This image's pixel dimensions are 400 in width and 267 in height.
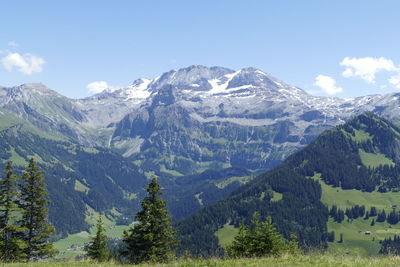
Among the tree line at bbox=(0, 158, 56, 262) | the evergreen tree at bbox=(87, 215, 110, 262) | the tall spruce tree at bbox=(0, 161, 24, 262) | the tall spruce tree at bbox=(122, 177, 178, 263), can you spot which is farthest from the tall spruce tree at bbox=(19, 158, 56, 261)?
the tall spruce tree at bbox=(122, 177, 178, 263)

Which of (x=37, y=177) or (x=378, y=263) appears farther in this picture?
(x=37, y=177)

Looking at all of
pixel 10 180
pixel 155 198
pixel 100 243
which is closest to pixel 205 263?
pixel 155 198

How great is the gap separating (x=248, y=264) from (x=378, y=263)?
5208mm

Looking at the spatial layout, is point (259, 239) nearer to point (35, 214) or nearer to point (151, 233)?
point (151, 233)

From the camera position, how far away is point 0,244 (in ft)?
145

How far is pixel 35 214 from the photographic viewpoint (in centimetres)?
4844

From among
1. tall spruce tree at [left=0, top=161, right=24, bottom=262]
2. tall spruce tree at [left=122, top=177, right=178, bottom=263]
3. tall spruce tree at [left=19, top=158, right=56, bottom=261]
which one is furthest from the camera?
tall spruce tree at [left=19, top=158, right=56, bottom=261]

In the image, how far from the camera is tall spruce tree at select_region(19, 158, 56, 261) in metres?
48.1

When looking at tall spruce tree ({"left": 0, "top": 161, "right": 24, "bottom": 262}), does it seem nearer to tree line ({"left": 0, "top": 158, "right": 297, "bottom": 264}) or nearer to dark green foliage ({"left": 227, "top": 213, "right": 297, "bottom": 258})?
tree line ({"left": 0, "top": 158, "right": 297, "bottom": 264})

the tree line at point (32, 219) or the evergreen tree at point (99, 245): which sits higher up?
the tree line at point (32, 219)

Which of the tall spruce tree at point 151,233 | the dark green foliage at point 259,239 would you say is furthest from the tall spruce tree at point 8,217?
the dark green foliage at point 259,239

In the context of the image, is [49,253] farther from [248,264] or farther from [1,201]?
[248,264]

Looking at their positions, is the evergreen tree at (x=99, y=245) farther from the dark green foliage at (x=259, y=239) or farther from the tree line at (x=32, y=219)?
the dark green foliage at (x=259, y=239)

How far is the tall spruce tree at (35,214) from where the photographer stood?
4806 centimetres
